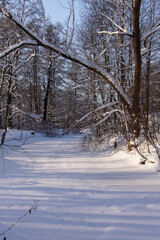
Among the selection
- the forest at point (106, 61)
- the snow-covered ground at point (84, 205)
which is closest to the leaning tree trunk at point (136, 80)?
the forest at point (106, 61)

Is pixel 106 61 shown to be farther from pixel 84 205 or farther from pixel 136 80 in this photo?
pixel 84 205

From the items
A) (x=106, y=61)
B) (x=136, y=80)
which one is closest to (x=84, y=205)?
(x=136, y=80)

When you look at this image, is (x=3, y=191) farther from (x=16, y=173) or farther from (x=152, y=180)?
(x=152, y=180)

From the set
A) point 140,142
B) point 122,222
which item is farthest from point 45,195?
point 140,142

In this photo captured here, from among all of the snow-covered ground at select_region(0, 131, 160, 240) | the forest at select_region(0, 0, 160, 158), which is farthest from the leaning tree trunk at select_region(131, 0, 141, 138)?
the snow-covered ground at select_region(0, 131, 160, 240)

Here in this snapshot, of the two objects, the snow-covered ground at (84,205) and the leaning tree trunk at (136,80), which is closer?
the snow-covered ground at (84,205)

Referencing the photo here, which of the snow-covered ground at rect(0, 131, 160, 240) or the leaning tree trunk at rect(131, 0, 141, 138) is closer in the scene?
the snow-covered ground at rect(0, 131, 160, 240)

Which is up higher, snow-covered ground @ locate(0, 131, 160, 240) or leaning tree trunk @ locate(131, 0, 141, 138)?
leaning tree trunk @ locate(131, 0, 141, 138)

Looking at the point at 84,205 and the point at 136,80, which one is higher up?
the point at 136,80

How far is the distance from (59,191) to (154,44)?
9.06 m

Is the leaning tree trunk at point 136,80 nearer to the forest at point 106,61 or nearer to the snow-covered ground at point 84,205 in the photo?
the forest at point 106,61

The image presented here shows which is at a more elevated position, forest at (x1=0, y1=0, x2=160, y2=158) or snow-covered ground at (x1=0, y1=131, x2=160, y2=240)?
forest at (x1=0, y1=0, x2=160, y2=158)

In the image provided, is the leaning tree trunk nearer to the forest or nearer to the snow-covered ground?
the forest

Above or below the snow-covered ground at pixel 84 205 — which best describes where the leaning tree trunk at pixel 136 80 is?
above
